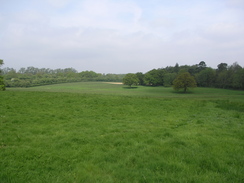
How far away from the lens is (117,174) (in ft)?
14.6

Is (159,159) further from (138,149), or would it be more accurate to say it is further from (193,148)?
(193,148)

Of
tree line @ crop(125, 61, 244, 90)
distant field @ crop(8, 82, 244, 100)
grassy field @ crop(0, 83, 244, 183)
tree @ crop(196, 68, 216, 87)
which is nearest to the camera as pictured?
grassy field @ crop(0, 83, 244, 183)

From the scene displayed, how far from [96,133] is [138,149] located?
8.93 feet

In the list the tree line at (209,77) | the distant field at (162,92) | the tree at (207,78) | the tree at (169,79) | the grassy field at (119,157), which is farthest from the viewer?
the tree at (169,79)

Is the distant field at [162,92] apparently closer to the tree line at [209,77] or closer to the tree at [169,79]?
the tree line at [209,77]

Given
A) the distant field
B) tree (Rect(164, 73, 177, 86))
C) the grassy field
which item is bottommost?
the distant field

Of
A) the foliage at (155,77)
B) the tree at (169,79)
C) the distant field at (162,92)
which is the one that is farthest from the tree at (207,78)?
the foliage at (155,77)

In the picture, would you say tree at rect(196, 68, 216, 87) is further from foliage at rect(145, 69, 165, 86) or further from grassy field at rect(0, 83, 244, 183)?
grassy field at rect(0, 83, 244, 183)

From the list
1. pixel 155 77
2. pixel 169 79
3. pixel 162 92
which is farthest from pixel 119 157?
pixel 155 77

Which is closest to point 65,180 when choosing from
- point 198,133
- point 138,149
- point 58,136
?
point 138,149

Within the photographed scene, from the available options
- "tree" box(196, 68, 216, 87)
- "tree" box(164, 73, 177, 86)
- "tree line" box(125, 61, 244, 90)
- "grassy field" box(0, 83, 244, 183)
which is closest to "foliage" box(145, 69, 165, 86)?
"tree line" box(125, 61, 244, 90)

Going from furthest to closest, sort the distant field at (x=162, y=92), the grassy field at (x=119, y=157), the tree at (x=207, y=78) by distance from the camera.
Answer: the tree at (x=207, y=78) < the distant field at (x=162, y=92) < the grassy field at (x=119, y=157)

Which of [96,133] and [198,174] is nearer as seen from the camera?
[198,174]

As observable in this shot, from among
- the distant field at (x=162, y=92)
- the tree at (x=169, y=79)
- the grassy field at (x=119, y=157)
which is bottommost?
the distant field at (x=162, y=92)
